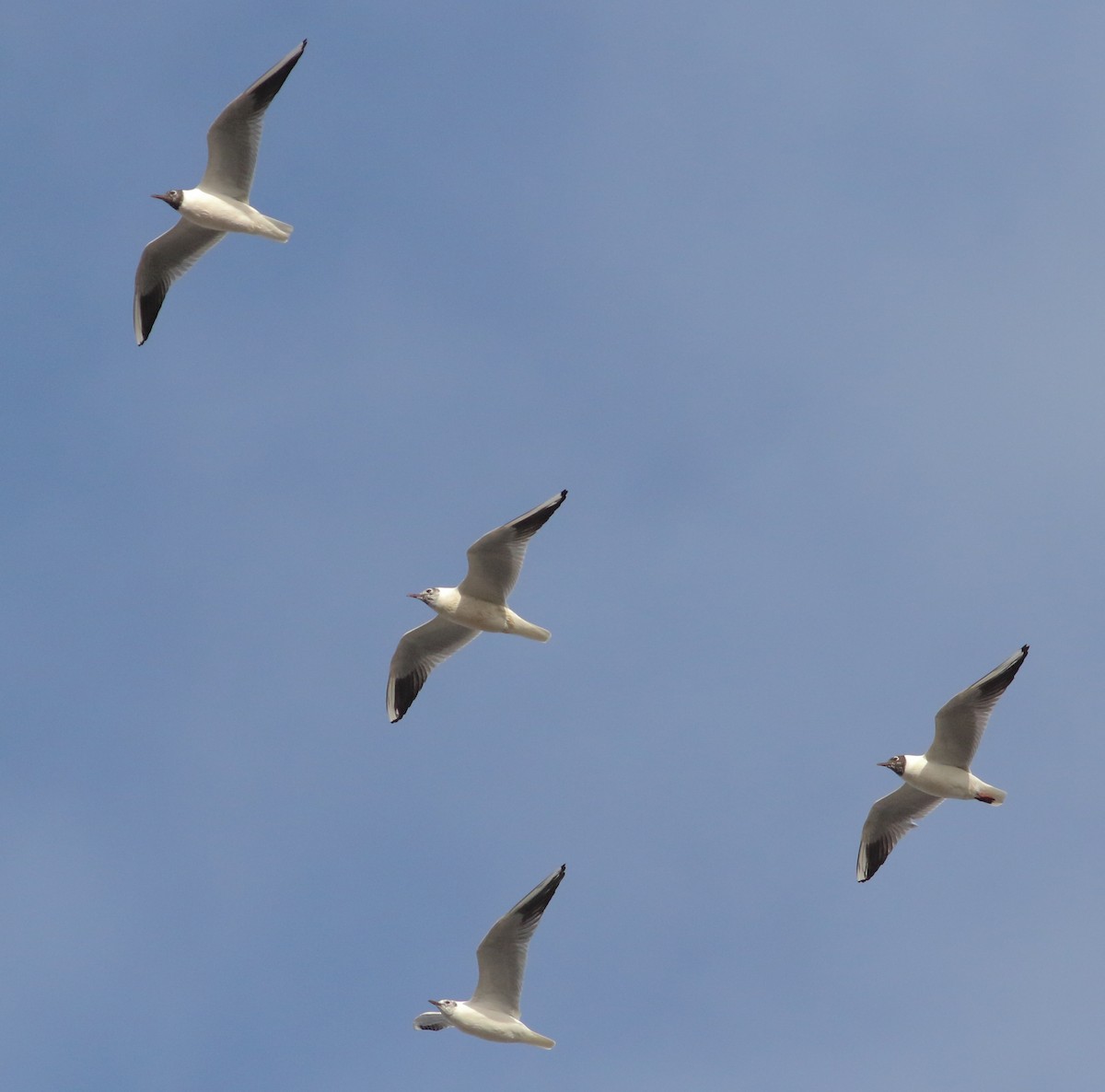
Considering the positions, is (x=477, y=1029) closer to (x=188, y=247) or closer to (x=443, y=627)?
(x=443, y=627)

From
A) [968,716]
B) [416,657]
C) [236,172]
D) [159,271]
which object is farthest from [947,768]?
[159,271]

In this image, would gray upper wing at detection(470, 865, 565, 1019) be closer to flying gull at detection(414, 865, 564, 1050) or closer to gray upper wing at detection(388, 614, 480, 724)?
flying gull at detection(414, 865, 564, 1050)

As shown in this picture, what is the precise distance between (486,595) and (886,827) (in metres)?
6.84

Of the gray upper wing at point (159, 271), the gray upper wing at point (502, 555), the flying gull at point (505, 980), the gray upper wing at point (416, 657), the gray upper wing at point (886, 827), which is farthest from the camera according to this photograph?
the gray upper wing at point (159, 271)

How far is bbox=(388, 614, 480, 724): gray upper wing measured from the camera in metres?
28.6

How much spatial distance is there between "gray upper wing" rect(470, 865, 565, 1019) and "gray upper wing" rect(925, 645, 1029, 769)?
5.96 metres

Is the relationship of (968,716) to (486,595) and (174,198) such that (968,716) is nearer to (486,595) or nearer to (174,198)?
(486,595)

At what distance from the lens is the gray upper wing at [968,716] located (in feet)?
86.8

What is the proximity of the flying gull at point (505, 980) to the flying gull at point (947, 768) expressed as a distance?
5.84 m

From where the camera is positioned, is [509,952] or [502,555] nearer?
[509,952]

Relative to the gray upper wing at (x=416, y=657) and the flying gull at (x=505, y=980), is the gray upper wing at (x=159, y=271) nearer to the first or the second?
the gray upper wing at (x=416, y=657)

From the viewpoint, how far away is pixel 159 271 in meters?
29.3

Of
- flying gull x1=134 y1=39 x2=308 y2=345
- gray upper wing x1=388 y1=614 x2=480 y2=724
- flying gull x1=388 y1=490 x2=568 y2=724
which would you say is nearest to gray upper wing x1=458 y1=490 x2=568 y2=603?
flying gull x1=388 y1=490 x2=568 y2=724

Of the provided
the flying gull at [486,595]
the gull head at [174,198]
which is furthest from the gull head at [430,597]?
the gull head at [174,198]
